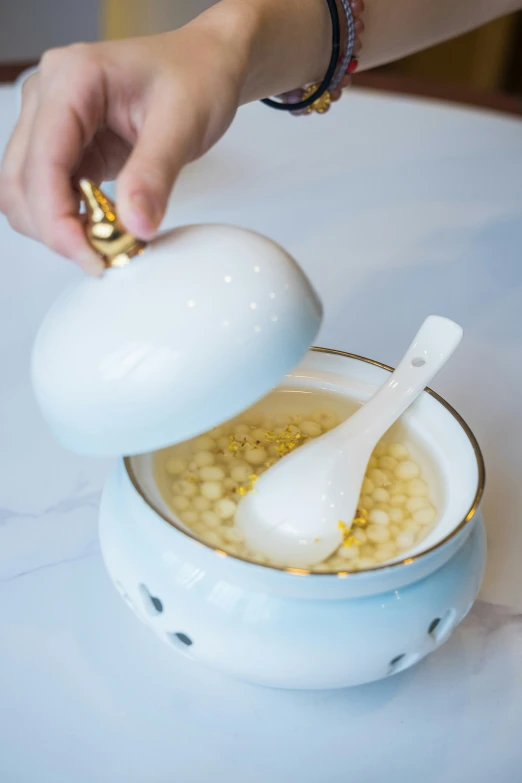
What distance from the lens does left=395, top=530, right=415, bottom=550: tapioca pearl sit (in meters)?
0.53

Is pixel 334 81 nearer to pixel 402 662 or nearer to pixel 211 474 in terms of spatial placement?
pixel 211 474

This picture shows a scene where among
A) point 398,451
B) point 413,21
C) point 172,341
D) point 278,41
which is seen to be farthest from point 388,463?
point 413,21

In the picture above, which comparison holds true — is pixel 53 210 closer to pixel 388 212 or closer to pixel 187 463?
pixel 187 463

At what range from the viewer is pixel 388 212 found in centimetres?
107

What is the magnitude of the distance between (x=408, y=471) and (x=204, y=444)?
0.48 feet

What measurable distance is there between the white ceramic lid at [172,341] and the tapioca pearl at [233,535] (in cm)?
11

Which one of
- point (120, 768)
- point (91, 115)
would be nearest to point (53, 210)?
point (91, 115)

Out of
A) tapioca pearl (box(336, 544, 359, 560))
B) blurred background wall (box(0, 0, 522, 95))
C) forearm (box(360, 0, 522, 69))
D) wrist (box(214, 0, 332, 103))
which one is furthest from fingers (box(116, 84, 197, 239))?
blurred background wall (box(0, 0, 522, 95))

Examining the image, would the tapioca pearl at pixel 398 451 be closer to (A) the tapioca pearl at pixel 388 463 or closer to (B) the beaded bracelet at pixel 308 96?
(A) the tapioca pearl at pixel 388 463

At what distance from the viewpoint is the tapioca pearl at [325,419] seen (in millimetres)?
637

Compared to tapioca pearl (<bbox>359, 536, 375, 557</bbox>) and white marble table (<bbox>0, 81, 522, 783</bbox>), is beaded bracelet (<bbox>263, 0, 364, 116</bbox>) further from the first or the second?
tapioca pearl (<bbox>359, 536, 375, 557</bbox>)

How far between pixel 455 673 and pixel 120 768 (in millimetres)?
225

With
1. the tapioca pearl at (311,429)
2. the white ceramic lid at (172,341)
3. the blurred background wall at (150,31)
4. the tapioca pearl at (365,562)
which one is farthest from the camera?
the blurred background wall at (150,31)

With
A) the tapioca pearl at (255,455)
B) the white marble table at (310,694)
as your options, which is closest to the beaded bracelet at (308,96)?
the white marble table at (310,694)
